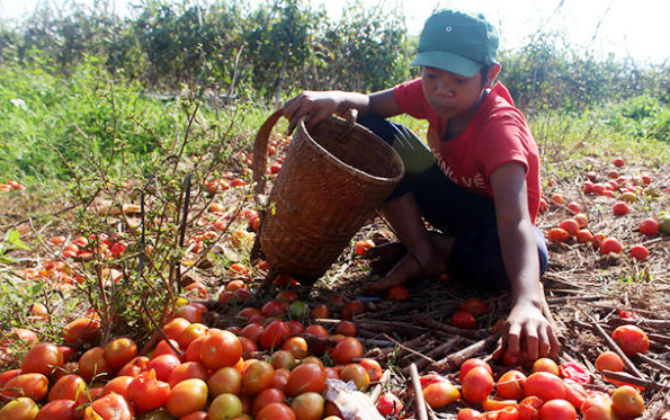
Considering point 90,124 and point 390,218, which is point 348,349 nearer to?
point 390,218

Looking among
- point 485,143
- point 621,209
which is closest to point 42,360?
point 485,143

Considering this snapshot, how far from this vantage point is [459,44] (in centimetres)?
227

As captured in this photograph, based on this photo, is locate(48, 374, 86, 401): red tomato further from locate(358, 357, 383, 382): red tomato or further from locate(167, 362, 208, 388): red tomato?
locate(358, 357, 383, 382): red tomato

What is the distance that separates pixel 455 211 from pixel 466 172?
1.24 ft

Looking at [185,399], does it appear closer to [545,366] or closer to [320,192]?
[320,192]

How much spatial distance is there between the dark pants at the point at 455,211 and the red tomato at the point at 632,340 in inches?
19.8

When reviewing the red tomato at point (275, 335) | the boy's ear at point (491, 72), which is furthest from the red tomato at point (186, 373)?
the boy's ear at point (491, 72)

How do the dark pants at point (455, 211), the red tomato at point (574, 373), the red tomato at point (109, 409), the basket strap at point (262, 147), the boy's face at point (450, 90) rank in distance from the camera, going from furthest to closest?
the basket strap at point (262, 147)
the dark pants at point (455, 211)
the boy's face at point (450, 90)
the red tomato at point (574, 373)
the red tomato at point (109, 409)

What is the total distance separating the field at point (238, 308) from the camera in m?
1.59

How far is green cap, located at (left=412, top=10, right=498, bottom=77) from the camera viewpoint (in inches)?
89.0

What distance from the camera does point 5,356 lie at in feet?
5.91

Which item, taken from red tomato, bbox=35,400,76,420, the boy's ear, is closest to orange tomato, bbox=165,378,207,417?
red tomato, bbox=35,400,76,420

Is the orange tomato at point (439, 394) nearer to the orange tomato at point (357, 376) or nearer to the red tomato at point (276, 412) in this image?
the orange tomato at point (357, 376)

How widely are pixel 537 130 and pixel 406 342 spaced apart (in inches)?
211
